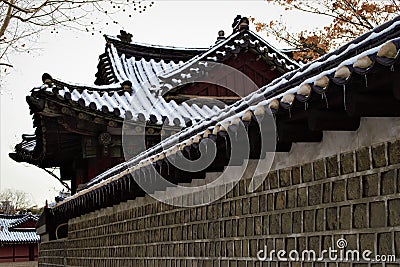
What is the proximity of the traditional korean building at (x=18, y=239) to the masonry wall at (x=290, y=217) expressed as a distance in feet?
119

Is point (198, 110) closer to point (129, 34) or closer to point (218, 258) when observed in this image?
point (129, 34)

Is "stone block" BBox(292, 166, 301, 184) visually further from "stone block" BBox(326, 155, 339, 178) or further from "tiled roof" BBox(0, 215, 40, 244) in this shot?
"tiled roof" BBox(0, 215, 40, 244)

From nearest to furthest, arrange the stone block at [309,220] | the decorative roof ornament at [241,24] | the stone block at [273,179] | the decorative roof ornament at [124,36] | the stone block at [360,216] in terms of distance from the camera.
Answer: the stone block at [360,216]
the stone block at [309,220]
the stone block at [273,179]
the decorative roof ornament at [241,24]
the decorative roof ornament at [124,36]

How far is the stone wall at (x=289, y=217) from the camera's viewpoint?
3.48 m

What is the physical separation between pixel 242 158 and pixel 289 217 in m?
0.64

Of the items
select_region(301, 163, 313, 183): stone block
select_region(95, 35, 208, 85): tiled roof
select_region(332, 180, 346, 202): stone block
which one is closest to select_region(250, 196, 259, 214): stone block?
select_region(301, 163, 313, 183): stone block

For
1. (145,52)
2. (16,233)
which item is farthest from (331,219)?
(16,233)

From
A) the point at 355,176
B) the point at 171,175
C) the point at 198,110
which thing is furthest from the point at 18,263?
the point at 355,176

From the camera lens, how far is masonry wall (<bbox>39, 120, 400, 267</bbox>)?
3484mm

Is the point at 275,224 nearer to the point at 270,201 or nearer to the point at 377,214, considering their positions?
the point at 270,201

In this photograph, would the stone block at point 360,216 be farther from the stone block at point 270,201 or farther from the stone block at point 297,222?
the stone block at point 270,201

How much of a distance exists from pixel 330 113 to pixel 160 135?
27.8 feet

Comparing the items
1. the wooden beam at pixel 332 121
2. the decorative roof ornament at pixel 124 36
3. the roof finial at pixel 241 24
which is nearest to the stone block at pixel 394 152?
the wooden beam at pixel 332 121

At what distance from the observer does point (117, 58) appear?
15.8 meters
